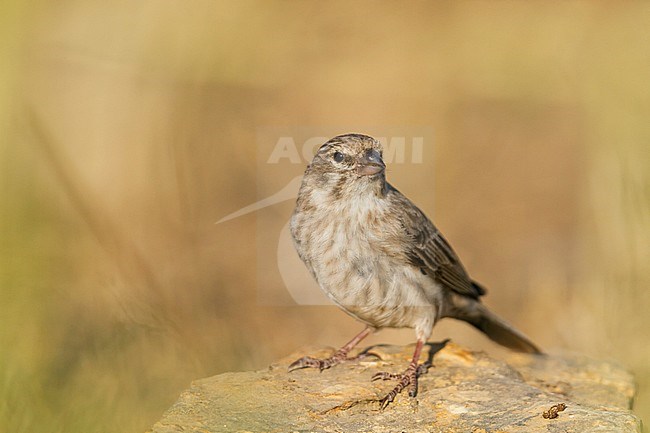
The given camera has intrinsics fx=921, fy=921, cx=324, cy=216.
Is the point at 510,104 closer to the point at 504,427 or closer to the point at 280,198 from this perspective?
the point at 280,198

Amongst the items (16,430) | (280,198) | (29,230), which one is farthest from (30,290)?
(280,198)

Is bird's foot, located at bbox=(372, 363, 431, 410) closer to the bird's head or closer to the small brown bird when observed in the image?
the small brown bird

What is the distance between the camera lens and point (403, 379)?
529 cm

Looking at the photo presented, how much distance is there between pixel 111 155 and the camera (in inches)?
379

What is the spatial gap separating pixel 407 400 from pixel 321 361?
817 mm

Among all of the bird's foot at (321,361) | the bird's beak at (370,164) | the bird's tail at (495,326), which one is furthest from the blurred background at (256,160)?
the bird's beak at (370,164)

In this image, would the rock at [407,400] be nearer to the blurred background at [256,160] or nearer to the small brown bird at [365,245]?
the small brown bird at [365,245]

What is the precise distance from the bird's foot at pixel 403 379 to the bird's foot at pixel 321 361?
362 mm

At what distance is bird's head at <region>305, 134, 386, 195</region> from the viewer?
5.34 meters

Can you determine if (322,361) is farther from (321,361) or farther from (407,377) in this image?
(407,377)

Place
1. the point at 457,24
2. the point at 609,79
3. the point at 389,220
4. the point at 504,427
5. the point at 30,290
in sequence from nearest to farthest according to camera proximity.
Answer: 1. the point at 504,427
2. the point at 389,220
3. the point at 30,290
4. the point at 609,79
5. the point at 457,24

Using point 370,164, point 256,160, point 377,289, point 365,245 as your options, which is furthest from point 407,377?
point 256,160

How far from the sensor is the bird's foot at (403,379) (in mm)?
5039

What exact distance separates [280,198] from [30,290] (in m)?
3.26
